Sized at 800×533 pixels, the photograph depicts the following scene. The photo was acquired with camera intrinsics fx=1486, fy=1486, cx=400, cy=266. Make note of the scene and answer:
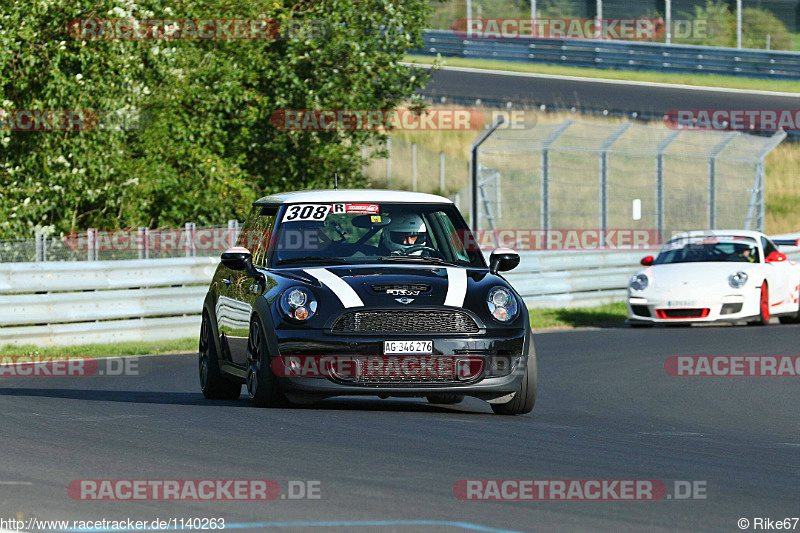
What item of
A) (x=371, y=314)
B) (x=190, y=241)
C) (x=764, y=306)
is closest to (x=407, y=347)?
(x=371, y=314)

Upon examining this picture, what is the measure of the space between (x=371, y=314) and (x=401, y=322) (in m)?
0.20

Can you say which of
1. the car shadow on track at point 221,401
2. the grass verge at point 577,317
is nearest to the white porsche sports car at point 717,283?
the grass verge at point 577,317

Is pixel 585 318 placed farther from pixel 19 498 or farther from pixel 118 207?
pixel 19 498

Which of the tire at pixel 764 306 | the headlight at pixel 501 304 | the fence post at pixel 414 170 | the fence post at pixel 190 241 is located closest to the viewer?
the headlight at pixel 501 304

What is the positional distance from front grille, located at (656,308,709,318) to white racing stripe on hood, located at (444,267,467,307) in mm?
10365

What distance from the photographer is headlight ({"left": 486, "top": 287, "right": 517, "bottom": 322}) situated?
32.2 feet

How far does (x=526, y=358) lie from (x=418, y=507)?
3.69 m

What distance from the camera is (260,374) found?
998 centimetres

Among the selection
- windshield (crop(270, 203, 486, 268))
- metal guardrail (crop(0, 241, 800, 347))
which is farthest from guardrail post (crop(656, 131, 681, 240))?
windshield (crop(270, 203, 486, 268))

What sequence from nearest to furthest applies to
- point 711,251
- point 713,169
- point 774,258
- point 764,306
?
1. point 764,306
2. point 774,258
3. point 711,251
4. point 713,169

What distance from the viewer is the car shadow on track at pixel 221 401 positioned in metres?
10.6

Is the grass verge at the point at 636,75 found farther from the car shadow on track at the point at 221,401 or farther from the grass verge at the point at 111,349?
the car shadow on track at the point at 221,401

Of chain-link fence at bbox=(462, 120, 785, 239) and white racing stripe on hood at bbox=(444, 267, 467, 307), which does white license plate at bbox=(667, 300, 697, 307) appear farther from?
white racing stripe on hood at bbox=(444, 267, 467, 307)

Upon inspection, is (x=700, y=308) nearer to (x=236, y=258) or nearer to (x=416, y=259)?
(x=416, y=259)
